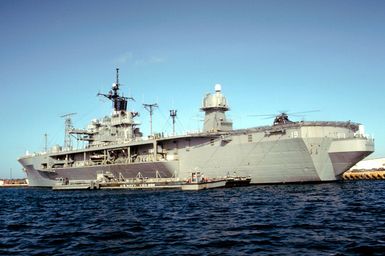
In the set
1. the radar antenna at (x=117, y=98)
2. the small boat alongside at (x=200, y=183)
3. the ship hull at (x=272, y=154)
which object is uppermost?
the radar antenna at (x=117, y=98)

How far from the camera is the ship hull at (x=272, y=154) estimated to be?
129 feet

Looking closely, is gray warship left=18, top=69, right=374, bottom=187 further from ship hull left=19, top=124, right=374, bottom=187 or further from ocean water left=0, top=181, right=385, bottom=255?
ocean water left=0, top=181, right=385, bottom=255

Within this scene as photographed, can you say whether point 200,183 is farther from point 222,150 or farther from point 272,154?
point 272,154

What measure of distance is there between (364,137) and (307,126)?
265 inches

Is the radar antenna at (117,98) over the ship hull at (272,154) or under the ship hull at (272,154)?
over

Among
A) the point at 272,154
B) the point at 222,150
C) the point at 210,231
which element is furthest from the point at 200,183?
the point at 210,231

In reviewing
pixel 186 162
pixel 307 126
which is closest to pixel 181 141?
pixel 186 162

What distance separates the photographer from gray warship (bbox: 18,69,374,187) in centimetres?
3969

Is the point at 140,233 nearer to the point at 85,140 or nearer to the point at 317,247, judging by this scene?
the point at 317,247

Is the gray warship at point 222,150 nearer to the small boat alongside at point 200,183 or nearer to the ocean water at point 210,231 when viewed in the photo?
the small boat alongside at point 200,183

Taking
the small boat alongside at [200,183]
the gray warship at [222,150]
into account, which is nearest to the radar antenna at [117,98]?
the gray warship at [222,150]

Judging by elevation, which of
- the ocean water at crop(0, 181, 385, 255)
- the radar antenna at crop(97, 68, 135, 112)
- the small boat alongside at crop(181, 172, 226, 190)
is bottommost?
the ocean water at crop(0, 181, 385, 255)

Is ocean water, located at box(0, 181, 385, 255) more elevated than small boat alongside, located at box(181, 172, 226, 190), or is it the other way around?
small boat alongside, located at box(181, 172, 226, 190)

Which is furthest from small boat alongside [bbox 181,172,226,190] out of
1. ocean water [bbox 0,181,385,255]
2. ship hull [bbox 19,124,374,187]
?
ocean water [bbox 0,181,385,255]
